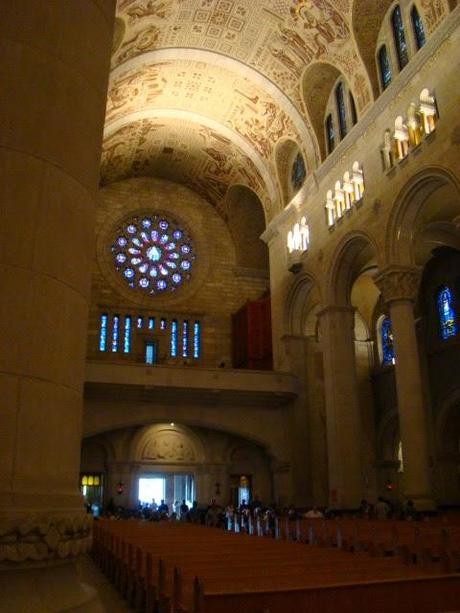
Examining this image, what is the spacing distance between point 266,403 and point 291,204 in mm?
7781

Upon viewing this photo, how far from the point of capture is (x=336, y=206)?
1997 centimetres

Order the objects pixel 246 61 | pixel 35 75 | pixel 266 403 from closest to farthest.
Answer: pixel 35 75
pixel 246 61
pixel 266 403

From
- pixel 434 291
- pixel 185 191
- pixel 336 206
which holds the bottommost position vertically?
pixel 434 291

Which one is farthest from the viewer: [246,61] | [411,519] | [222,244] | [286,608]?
[222,244]

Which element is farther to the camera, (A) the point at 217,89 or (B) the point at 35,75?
(A) the point at 217,89

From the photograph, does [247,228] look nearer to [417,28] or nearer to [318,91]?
[318,91]

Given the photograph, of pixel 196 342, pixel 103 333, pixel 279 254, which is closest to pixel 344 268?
pixel 279 254

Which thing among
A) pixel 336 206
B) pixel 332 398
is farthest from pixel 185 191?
pixel 332 398

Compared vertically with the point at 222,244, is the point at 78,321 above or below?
below

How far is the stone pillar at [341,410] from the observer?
1794 centimetres

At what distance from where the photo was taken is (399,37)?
17.2 m

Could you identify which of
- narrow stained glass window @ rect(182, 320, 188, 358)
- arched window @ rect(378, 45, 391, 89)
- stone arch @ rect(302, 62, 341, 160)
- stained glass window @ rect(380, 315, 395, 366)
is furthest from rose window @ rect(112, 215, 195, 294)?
arched window @ rect(378, 45, 391, 89)

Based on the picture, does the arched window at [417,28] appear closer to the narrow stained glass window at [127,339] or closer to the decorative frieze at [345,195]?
the decorative frieze at [345,195]

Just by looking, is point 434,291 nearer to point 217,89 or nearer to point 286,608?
point 217,89
